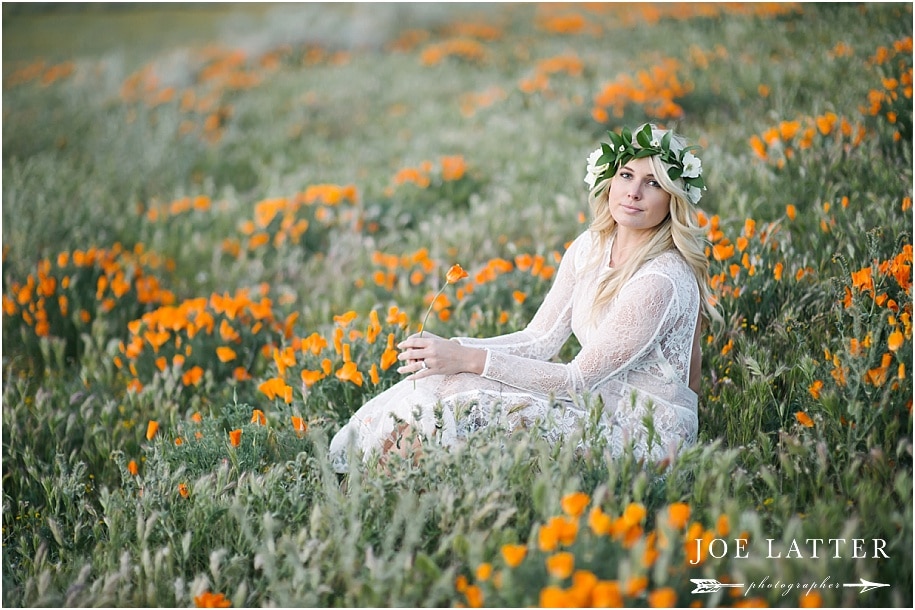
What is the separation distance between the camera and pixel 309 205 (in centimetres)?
543

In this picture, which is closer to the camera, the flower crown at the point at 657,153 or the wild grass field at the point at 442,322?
the wild grass field at the point at 442,322

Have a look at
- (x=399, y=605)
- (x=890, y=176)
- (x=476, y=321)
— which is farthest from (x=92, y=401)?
(x=890, y=176)

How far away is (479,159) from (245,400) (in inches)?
130

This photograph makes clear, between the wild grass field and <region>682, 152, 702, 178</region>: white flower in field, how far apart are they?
66 centimetres

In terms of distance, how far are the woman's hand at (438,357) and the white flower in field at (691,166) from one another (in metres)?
0.95

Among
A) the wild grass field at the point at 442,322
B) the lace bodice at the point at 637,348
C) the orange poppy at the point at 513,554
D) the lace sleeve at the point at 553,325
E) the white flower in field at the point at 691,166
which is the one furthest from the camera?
the lace sleeve at the point at 553,325

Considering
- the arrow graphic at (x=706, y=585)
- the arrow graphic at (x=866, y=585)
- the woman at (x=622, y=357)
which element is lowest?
the arrow graphic at (x=866, y=585)

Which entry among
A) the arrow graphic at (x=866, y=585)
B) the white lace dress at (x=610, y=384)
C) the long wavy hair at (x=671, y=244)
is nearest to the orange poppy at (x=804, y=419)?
the white lace dress at (x=610, y=384)

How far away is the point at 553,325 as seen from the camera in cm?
297

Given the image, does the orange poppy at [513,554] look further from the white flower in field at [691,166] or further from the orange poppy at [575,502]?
the white flower in field at [691,166]

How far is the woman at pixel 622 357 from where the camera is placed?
2523mm

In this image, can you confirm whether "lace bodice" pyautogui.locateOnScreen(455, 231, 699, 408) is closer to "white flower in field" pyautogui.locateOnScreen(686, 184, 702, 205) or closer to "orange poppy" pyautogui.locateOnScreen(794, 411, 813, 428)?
"white flower in field" pyautogui.locateOnScreen(686, 184, 702, 205)

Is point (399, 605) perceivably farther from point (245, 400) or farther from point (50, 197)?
point (50, 197)

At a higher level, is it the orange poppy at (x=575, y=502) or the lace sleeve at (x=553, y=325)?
the lace sleeve at (x=553, y=325)
